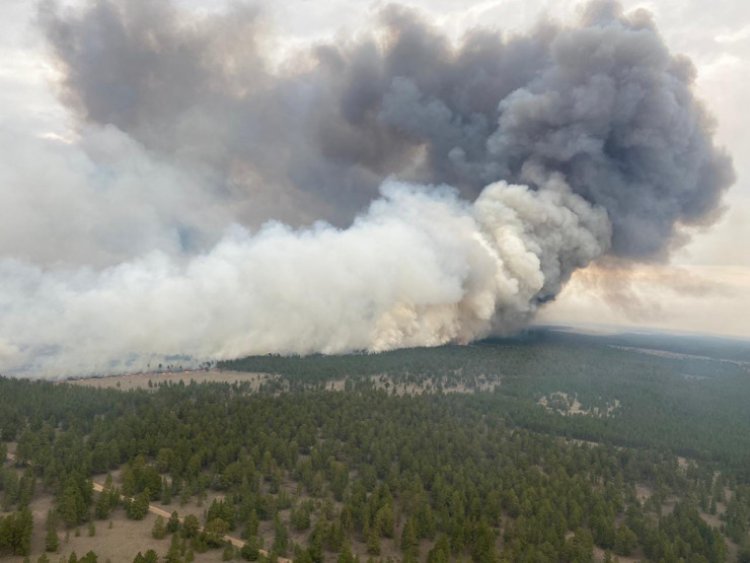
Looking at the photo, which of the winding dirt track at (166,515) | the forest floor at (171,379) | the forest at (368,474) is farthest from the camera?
the forest floor at (171,379)

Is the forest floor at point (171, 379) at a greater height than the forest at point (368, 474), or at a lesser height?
greater

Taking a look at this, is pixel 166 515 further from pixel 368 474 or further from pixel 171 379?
pixel 171 379

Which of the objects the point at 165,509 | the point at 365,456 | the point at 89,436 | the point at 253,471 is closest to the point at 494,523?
the point at 365,456

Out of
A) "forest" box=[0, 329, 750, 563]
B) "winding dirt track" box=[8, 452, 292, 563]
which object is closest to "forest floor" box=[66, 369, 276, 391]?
"forest" box=[0, 329, 750, 563]

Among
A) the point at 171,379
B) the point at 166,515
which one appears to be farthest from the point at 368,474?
the point at 171,379

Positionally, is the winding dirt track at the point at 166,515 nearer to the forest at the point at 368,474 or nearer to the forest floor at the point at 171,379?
the forest at the point at 368,474

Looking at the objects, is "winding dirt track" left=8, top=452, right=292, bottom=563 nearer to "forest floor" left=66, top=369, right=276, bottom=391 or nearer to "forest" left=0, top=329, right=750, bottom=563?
"forest" left=0, top=329, right=750, bottom=563

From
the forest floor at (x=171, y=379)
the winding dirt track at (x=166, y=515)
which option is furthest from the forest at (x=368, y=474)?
the forest floor at (x=171, y=379)

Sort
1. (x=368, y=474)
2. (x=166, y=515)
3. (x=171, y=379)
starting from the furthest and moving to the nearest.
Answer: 1. (x=171, y=379)
2. (x=368, y=474)
3. (x=166, y=515)

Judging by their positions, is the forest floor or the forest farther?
the forest floor

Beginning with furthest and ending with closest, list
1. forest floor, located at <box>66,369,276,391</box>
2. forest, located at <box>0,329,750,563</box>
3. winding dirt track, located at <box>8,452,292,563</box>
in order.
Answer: forest floor, located at <box>66,369,276,391</box> < forest, located at <box>0,329,750,563</box> < winding dirt track, located at <box>8,452,292,563</box>
